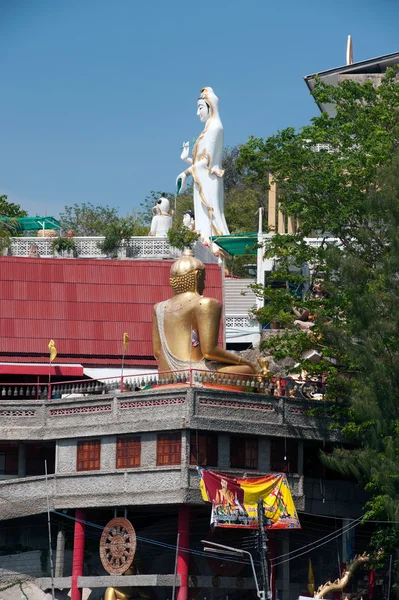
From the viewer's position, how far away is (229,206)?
78.2 meters

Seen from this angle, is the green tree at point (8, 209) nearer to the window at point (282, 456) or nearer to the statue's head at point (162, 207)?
the statue's head at point (162, 207)

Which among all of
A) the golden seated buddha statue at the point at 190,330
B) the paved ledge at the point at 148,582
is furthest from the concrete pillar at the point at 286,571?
the golden seated buddha statue at the point at 190,330

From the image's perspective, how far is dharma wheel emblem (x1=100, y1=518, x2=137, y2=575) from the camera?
116 ft

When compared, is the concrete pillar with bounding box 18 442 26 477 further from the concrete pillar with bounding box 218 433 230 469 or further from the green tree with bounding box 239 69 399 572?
the green tree with bounding box 239 69 399 572

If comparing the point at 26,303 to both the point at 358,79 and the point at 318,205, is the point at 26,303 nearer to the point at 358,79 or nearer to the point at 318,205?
the point at 318,205

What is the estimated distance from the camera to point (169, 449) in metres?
35.4

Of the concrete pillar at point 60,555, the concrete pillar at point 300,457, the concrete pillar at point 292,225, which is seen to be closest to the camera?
Result: the concrete pillar at point 60,555

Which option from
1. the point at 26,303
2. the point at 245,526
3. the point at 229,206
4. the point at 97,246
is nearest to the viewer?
the point at 245,526

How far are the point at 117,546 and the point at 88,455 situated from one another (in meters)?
2.70

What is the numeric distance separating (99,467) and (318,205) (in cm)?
1018

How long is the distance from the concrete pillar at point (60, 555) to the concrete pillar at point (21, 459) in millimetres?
2756

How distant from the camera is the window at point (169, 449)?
3519cm

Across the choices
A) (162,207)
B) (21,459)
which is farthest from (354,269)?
(162,207)

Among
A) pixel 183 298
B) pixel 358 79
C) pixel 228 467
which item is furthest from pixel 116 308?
pixel 358 79
